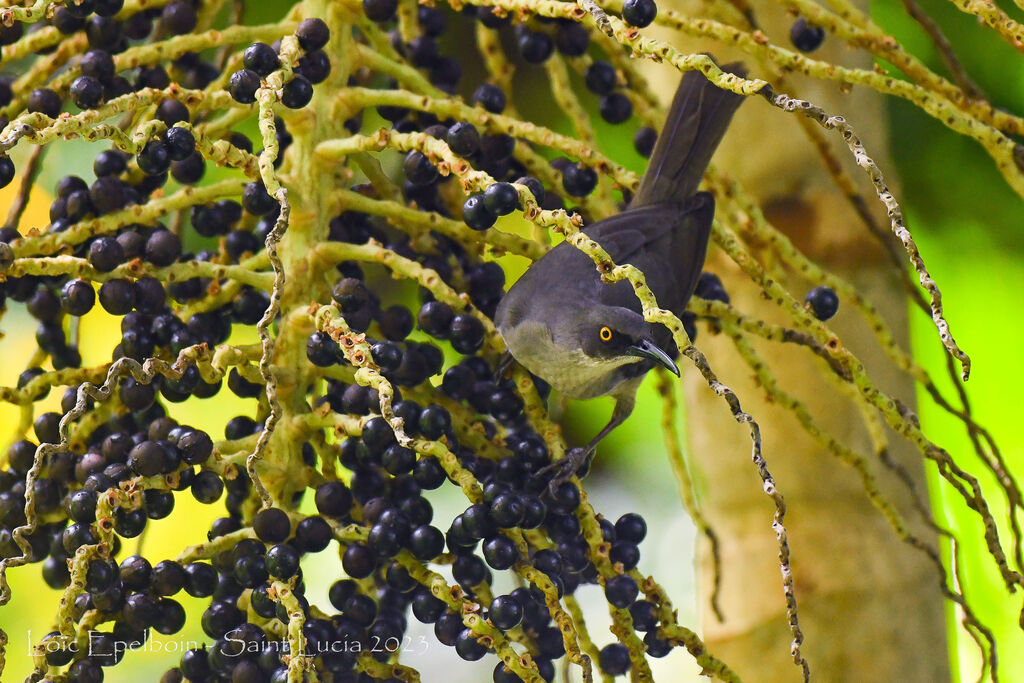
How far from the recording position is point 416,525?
87 cm

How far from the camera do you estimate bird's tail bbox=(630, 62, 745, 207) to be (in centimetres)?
125

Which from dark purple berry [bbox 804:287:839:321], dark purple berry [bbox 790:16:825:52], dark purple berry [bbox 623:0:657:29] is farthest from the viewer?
dark purple berry [bbox 790:16:825:52]

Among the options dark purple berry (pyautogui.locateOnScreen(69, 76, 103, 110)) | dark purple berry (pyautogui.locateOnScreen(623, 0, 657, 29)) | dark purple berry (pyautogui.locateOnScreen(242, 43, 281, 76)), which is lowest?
dark purple berry (pyautogui.locateOnScreen(69, 76, 103, 110))

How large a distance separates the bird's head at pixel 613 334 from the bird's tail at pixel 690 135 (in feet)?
0.58

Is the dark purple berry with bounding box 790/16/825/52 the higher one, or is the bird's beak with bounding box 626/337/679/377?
the dark purple berry with bounding box 790/16/825/52

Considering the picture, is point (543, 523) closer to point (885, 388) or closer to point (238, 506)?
point (238, 506)

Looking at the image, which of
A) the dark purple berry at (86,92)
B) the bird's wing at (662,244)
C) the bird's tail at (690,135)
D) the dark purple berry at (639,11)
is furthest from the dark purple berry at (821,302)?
Answer: the dark purple berry at (86,92)

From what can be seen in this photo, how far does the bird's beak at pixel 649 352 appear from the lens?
111cm

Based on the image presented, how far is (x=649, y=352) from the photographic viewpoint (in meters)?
1.15

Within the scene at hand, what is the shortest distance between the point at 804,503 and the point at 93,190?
863 mm

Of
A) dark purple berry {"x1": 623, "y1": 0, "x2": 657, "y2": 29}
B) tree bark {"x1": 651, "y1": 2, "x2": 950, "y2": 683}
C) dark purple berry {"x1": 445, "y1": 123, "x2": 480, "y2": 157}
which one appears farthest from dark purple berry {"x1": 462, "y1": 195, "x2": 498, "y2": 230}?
tree bark {"x1": 651, "y1": 2, "x2": 950, "y2": 683}

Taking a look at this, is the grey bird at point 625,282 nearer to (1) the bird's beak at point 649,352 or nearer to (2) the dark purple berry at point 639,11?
(1) the bird's beak at point 649,352

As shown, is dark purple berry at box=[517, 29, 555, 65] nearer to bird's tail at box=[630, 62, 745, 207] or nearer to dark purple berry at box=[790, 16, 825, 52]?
bird's tail at box=[630, 62, 745, 207]

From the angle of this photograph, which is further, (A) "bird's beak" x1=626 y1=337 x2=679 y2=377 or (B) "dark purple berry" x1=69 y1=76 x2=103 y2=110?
(A) "bird's beak" x1=626 y1=337 x2=679 y2=377
